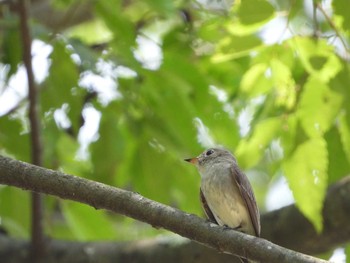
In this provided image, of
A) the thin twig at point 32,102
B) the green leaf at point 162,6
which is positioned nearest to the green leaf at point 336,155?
the green leaf at point 162,6

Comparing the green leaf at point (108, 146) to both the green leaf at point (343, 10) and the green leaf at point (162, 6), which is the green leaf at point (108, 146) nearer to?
the green leaf at point (162, 6)

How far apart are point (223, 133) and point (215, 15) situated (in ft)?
4.27

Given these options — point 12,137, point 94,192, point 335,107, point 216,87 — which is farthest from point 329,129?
point 12,137

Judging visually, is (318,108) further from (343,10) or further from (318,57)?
(343,10)

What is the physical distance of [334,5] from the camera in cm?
379

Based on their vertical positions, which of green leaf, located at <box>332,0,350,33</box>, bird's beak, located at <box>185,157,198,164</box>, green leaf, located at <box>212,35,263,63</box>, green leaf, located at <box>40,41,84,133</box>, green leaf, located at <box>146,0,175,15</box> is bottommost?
green leaf, located at <box>332,0,350,33</box>

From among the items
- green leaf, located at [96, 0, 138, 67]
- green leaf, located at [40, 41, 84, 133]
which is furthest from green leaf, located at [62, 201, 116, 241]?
green leaf, located at [96, 0, 138, 67]

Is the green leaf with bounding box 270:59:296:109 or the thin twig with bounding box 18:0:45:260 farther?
the thin twig with bounding box 18:0:45:260

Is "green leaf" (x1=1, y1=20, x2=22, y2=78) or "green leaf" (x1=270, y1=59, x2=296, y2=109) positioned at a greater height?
"green leaf" (x1=1, y1=20, x2=22, y2=78)

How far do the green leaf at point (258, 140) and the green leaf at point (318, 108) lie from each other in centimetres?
22

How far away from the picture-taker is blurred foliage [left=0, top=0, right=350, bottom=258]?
420 centimetres

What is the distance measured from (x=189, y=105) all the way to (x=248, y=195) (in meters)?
→ 0.74

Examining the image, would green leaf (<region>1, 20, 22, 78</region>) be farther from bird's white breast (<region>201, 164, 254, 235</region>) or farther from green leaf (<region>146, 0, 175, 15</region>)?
bird's white breast (<region>201, 164, 254, 235</region>)

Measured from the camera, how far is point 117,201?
3248 mm
